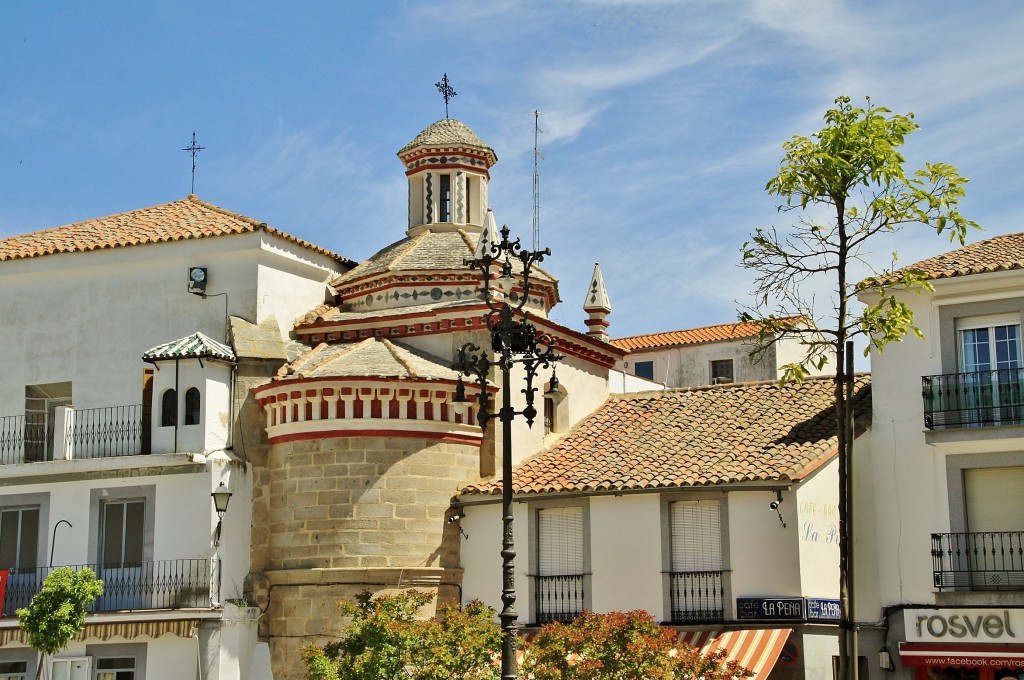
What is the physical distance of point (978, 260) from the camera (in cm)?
2359

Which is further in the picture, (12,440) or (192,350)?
(12,440)

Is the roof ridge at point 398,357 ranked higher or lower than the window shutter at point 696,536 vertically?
higher

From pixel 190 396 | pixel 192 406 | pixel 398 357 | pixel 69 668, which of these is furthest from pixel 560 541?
pixel 69 668

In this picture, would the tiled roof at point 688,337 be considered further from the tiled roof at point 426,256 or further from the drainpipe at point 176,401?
the drainpipe at point 176,401

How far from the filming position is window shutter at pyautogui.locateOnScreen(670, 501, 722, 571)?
2375 centimetres

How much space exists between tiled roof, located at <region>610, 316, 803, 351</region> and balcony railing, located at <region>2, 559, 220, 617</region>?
65.6 feet

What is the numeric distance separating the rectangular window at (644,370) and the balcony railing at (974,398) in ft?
69.8

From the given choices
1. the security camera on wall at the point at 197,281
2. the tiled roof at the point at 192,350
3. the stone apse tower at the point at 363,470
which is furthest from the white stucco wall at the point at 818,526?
the security camera on wall at the point at 197,281

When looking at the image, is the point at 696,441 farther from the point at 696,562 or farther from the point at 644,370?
the point at 644,370

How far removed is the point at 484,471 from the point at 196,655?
5786 millimetres

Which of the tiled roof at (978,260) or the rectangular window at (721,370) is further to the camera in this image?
the rectangular window at (721,370)

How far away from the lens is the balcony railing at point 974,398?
22.7m

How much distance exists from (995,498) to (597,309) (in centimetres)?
1063

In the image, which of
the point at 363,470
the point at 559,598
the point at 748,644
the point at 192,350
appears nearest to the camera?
the point at 748,644
